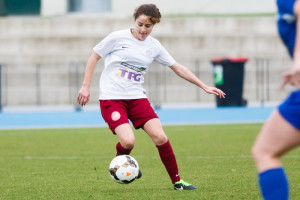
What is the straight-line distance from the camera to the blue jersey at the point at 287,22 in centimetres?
443

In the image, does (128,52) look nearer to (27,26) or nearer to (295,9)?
(295,9)

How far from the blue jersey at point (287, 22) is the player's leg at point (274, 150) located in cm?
47

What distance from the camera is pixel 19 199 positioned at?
703 centimetres

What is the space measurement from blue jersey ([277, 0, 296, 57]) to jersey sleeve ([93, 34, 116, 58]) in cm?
335

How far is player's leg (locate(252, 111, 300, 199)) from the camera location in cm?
436

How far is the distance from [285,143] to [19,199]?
133 inches

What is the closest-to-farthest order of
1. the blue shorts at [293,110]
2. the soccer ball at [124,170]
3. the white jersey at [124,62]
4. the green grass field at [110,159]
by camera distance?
1. the blue shorts at [293,110]
2. the soccer ball at [124,170]
3. the green grass field at [110,159]
4. the white jersey at [124,62]

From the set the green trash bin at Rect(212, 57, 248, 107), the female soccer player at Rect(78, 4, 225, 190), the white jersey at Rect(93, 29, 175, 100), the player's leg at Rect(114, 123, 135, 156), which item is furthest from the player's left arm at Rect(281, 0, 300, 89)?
the green trash bin at Rect(212, 57, 248, 107)

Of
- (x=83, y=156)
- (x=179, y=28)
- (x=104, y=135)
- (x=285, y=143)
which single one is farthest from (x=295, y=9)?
(x=179, y=28)

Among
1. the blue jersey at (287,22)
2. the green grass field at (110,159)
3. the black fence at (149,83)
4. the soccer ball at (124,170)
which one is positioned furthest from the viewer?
the black fence at (149,83)

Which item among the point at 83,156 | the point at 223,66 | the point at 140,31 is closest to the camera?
the point at 140,31

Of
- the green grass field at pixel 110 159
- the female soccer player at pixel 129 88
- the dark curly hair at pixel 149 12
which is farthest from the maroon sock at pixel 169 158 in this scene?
the dark curly hair at pixel 149 12

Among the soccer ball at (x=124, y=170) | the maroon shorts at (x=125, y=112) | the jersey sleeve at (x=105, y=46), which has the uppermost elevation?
the jersey sleeve at (x=105, y=46)

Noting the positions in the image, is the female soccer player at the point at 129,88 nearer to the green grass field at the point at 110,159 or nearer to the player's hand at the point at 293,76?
the green grass field at the point at 110,159
